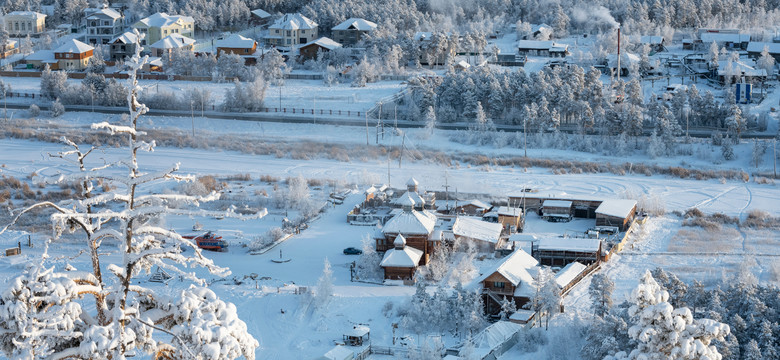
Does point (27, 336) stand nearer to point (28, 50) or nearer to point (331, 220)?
point (331, 220)

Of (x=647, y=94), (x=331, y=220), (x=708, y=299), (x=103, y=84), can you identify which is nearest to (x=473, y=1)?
(x=647, y=94)

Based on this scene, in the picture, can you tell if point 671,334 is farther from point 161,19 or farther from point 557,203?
point 161,19

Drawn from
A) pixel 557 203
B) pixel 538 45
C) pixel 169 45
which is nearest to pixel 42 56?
pixel 169 45

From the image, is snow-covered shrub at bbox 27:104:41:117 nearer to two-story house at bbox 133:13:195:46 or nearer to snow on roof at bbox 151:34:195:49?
snow on roof at bbox 151:34:195:49

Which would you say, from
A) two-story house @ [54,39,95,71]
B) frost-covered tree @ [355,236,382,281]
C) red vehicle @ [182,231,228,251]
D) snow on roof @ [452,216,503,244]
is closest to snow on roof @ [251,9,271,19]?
two-story house @ [54,39,95,71]

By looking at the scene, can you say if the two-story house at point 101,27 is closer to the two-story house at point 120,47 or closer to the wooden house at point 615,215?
the two-story house at point 120,47

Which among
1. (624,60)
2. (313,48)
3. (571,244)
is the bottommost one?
(571,244)
